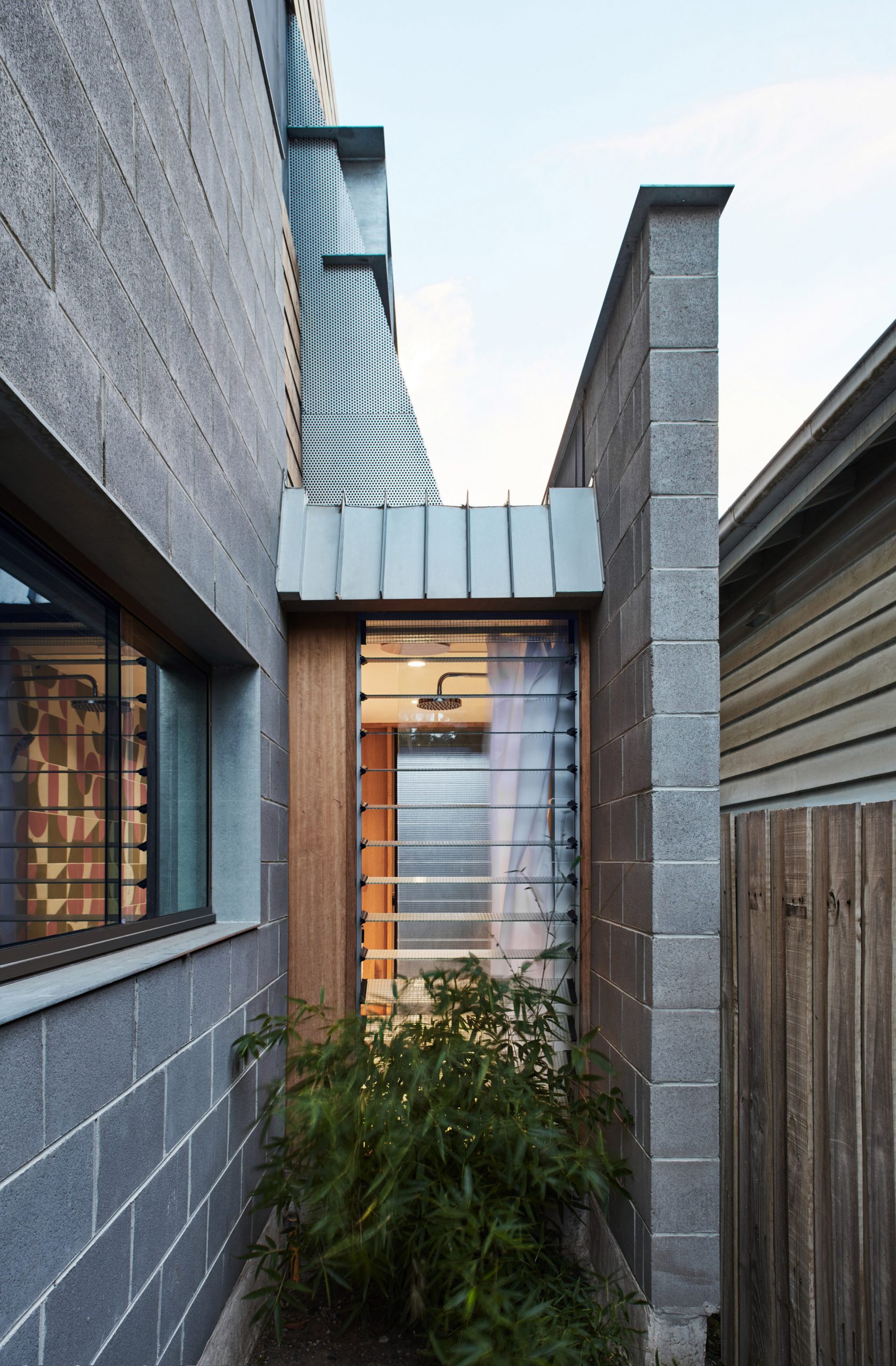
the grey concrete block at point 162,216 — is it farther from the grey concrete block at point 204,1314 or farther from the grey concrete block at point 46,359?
the grey concrete block at point 204,1314

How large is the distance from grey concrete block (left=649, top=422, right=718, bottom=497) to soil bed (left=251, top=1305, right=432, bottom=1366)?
2557 mm

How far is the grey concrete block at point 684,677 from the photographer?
2.27 meters

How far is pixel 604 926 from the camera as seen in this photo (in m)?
2.77

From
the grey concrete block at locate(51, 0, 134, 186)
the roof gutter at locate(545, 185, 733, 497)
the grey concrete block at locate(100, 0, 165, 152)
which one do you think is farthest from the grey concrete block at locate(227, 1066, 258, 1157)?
the roof gutter at locate(545, 185, 733, 497)

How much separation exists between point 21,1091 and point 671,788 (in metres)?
1.71

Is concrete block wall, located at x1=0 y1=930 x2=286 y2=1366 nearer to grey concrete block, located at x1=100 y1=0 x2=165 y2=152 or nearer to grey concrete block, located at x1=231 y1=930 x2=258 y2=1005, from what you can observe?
grey concrete block, located at x1=231 y1=930 x2=258 y2=1005

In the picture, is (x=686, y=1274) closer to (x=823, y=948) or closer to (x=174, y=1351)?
(x=823, y=948)

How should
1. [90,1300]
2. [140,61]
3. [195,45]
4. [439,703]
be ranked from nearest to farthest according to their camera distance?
[90,1300] → [140,61] → [195,45] → [439,703]

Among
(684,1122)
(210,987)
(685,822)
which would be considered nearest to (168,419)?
(210,987)

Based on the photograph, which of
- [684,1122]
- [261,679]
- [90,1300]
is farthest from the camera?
[261,679]

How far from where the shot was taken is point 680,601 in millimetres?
2297

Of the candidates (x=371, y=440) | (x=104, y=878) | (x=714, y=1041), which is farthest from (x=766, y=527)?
(x=104, y=878)

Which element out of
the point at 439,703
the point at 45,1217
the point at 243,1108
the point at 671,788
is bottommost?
the point at 243,1108

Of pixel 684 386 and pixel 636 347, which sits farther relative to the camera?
pixel 636 347
